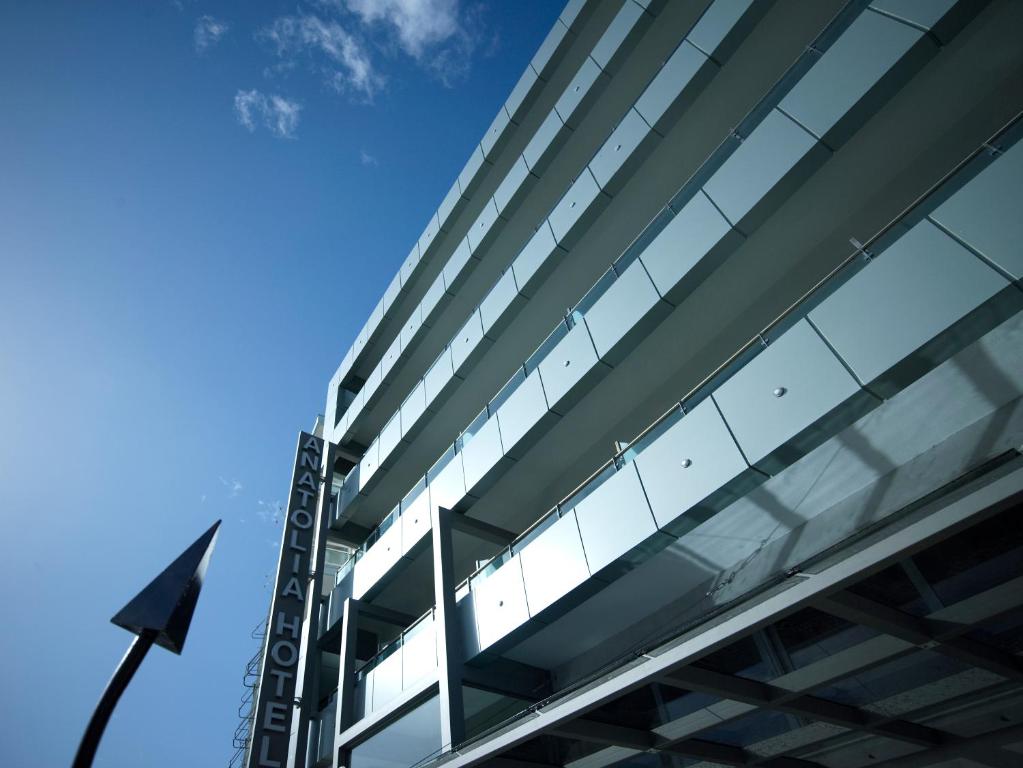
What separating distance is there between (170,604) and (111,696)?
3.12 feet

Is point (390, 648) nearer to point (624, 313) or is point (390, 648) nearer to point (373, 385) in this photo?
point (624, 313)

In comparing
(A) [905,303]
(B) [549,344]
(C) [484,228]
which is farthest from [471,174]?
(A) [905,303]

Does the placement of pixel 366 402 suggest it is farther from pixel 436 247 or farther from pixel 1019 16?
pixel 1019 16

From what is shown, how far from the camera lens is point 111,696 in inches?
238

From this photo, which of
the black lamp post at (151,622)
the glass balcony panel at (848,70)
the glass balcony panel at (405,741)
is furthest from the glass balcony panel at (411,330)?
the black lamp post at (151,622)

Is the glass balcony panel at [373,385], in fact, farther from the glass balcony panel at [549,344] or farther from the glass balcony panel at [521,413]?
the glass balcony panel at [549,344]

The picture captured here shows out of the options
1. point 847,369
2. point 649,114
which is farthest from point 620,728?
point 649,114

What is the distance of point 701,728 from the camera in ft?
27.0

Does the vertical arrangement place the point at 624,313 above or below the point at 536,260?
below

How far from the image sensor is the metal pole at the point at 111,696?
573 cm

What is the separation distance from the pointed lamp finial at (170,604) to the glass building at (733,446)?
435 centimetres

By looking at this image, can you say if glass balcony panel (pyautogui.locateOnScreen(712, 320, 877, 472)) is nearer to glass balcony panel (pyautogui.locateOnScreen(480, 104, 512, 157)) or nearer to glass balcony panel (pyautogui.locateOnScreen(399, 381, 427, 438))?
glass balcony panel (pyautogui.locateOnScreen(399, 381, 427, 438))

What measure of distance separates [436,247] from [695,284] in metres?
14.9

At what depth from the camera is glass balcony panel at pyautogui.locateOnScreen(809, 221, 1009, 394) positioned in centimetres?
729
